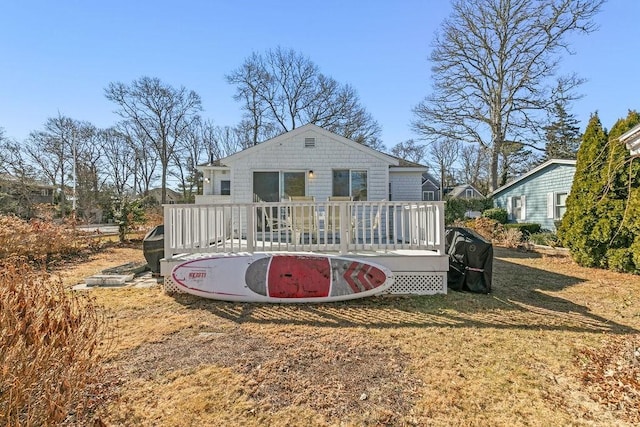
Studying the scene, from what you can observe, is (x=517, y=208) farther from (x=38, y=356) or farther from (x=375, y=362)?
(x=38, y=356)

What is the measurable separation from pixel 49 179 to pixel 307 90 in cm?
2375

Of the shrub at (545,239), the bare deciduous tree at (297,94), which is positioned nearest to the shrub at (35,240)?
the shrub at (545,239)

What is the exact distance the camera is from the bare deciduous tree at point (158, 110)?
2648 cm

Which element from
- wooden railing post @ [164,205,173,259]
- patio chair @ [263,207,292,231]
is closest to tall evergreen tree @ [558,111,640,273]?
patio chair @ [263,207,292,231]

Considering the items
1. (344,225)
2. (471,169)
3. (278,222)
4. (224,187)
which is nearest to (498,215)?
(224,187)

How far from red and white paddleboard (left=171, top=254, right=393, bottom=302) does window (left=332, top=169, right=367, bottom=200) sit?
16.8 ft

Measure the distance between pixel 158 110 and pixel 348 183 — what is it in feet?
79.9

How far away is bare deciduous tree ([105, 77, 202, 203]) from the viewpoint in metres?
26.5

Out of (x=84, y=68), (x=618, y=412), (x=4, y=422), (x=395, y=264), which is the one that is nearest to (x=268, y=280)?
(x=395, y=264)

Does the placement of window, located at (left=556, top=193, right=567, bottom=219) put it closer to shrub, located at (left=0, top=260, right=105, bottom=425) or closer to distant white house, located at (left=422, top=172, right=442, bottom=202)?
distant white house, located at (left=422, top=172, right=442, bottom=202)

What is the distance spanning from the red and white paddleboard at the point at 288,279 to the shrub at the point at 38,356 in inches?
94.3

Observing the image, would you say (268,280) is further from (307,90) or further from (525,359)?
(307,90)

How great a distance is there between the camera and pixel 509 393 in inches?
99.9

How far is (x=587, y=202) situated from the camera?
8.43 m
